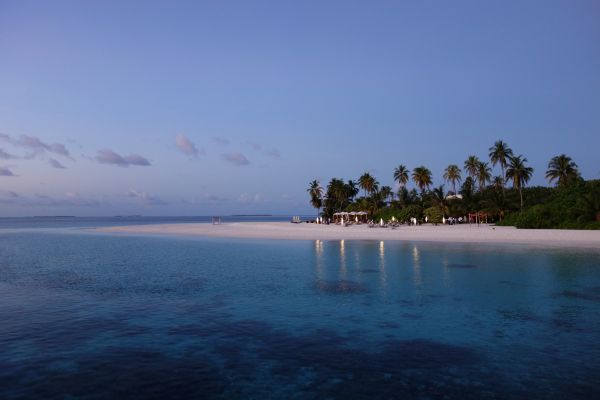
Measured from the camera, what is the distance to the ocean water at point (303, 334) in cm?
998

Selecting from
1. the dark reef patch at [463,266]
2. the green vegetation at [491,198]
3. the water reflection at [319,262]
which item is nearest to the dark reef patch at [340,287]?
the water reflection at [319,262]

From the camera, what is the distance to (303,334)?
14.1 meters

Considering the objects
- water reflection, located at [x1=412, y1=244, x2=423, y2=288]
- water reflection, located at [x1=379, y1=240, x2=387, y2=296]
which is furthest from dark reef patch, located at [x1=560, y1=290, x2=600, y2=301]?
water reflection, located at [x1=379, y1=240, x2=387, y2=296]

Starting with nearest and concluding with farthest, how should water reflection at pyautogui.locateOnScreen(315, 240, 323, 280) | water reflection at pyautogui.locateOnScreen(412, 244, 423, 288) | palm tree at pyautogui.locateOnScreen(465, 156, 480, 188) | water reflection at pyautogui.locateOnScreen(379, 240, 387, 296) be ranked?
1. water reflection at pyautogui.locateOnScreen(379, 240, 387, 296)
2. water reflection at pyautogui.locateOnScreen(412, 244, 423, 288)
3. water reflection at pyautogui.locateOnScreen(315, 240, 323, 280)
4. palm tree at pyautogui.locateOnScreen(465, 156, 480, 188)

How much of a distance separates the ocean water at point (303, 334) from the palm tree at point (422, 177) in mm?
75916

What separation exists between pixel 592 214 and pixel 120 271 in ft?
190

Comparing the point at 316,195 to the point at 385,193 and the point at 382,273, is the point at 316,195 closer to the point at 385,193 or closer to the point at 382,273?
the point at 385,193

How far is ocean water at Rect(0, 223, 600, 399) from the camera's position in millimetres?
9984

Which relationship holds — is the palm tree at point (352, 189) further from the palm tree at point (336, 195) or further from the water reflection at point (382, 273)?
the water reflection at point (382, 273)

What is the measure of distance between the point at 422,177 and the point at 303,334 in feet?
306

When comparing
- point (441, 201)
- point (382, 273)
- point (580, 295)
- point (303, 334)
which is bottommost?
point (303, 334)

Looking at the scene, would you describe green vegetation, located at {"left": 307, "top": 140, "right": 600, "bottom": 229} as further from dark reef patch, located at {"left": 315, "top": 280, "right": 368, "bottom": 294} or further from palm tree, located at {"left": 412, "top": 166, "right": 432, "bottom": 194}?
dark reef patch, located at {"left": 315, "top": 280, "right": 368, "bottom": 294}

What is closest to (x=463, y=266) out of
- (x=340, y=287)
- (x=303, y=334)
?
(x=340, y=287)

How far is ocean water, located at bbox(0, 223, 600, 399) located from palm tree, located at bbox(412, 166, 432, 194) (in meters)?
75.9
